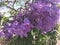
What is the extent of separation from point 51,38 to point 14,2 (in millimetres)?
271

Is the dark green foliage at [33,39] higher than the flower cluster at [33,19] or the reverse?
the reverse

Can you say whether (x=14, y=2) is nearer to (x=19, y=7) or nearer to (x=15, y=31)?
(x=19, y=7)

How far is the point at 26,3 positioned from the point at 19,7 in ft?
0.12

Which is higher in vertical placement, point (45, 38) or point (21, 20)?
point (21, 20)

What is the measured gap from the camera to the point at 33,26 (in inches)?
30.2

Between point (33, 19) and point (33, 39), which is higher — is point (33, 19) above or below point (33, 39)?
above

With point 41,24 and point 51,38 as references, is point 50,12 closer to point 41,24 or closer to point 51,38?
point 41,24

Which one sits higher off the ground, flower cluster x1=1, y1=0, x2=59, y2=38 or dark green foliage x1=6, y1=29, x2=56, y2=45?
flower cluster x1=1, y1=0, x2=59, y2=38

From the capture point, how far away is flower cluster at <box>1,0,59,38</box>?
72 cm

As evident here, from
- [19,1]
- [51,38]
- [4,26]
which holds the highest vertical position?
[19,1]

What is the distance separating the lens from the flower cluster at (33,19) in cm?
72

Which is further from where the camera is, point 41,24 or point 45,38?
point 45,38

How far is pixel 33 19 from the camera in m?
0.76

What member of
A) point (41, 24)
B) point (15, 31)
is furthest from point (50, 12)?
point (15, 31)
